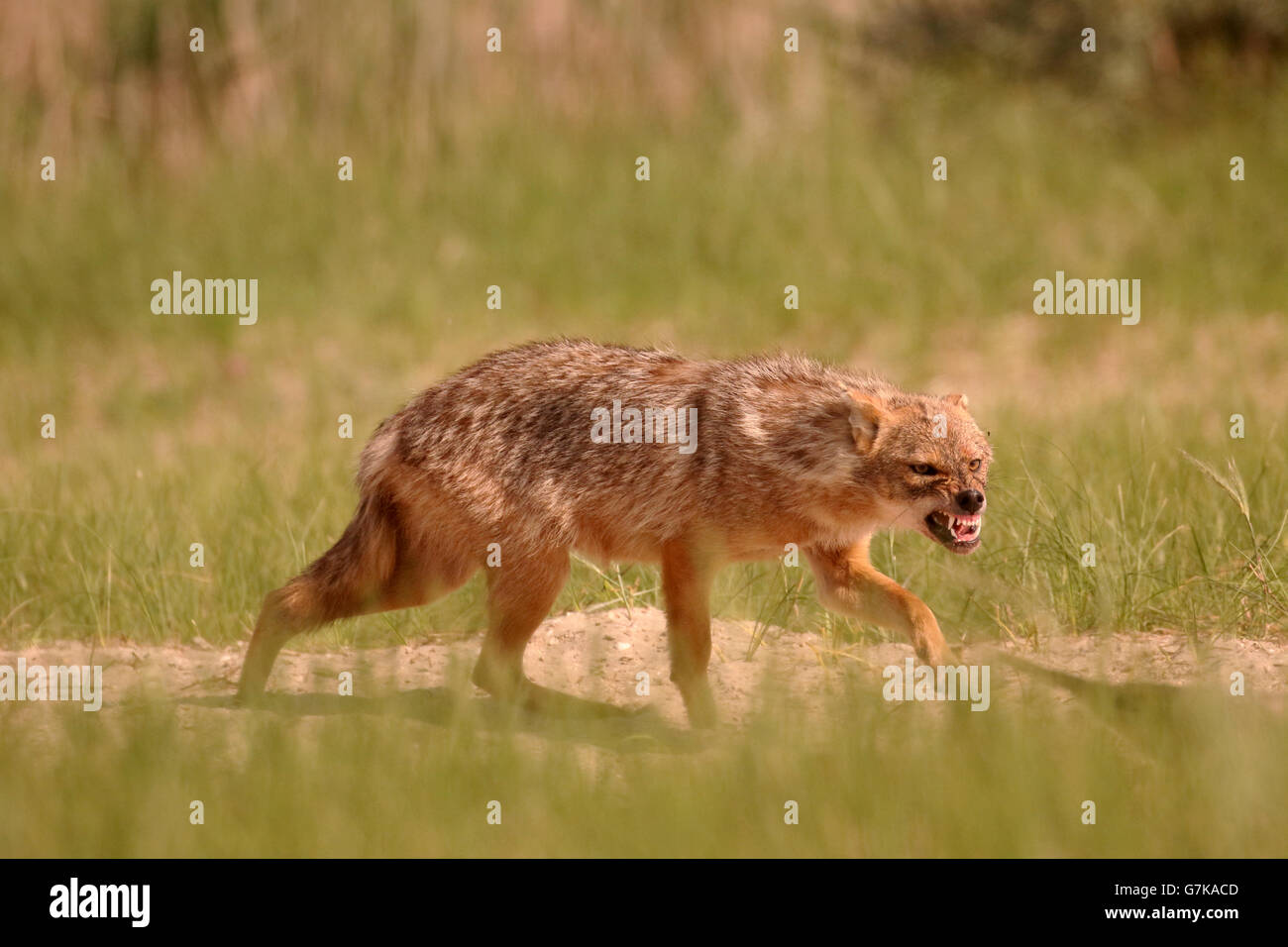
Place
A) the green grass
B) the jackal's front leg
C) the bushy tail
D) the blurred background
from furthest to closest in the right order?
the blurred background < the bushy tail < the jackal's front leg < the green grass

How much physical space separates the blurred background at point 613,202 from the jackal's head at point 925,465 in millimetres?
4005

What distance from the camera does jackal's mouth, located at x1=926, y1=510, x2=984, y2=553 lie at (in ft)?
19.7

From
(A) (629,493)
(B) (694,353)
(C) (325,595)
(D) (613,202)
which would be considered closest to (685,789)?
(A) (629,493)

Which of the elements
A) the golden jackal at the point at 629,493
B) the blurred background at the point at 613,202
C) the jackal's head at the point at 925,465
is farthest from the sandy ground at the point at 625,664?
the blurred background at the point at 613,202

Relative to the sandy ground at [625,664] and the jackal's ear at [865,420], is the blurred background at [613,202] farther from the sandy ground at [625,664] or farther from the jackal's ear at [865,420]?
the jackal's ear at [865,420]

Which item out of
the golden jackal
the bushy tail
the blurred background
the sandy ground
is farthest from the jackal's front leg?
the blurred background

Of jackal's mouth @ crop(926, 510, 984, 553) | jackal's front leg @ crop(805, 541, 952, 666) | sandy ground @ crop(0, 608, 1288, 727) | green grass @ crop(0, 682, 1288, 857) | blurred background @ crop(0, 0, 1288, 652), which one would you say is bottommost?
green grass @ crop(0, 682, 1288, 857)

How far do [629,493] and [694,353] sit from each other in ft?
6.99

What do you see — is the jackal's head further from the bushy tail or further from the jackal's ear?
the bushy tail

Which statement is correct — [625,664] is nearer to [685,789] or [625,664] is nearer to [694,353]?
[694,353]

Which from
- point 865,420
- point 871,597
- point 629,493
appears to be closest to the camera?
point 865,420

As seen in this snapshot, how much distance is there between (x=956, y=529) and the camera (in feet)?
19.8

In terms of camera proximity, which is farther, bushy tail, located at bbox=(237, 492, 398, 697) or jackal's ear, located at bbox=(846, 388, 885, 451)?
bushy tail, located at bbox=(237, 492, 398, 697)

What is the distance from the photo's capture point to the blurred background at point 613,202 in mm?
13039
